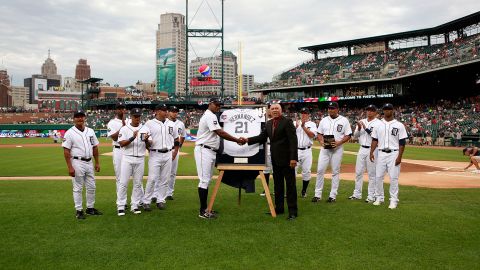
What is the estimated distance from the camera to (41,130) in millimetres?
47188

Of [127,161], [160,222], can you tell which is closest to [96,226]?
[160,222]

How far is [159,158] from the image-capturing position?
7680 millimetres

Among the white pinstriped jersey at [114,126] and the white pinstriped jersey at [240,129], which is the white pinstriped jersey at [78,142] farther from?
the white pinstriped jersey at [240,129]

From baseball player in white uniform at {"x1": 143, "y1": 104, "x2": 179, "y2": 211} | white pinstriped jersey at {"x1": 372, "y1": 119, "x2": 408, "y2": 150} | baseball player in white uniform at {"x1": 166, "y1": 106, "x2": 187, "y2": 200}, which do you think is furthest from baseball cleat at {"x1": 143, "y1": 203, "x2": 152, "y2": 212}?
white pinstriped jersey at {"x1": 372, "y1": 119, "x2": 408, "y2": 150}

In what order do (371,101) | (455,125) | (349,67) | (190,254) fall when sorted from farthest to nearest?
(349,67) → (371,101) → (455,125) → (190,254)

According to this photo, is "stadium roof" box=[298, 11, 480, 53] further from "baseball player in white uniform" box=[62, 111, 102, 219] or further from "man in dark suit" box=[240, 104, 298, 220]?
"baseball player in white uniform" box=[62, 111, 102, 219]

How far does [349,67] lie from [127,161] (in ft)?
173

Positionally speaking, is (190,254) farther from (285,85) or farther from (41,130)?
(285,85)

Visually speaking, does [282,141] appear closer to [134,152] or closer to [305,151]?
[305,151]

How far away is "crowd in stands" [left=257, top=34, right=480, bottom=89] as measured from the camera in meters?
37.0

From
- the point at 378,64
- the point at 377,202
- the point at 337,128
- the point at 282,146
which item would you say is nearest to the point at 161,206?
the point at 282,146

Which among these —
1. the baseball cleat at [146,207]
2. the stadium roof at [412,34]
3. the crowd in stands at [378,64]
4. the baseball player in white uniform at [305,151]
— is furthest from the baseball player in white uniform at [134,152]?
the stadium roof at [412,34]

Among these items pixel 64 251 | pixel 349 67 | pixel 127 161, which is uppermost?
pixel 349 67

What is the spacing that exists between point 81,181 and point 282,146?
12.1ft
